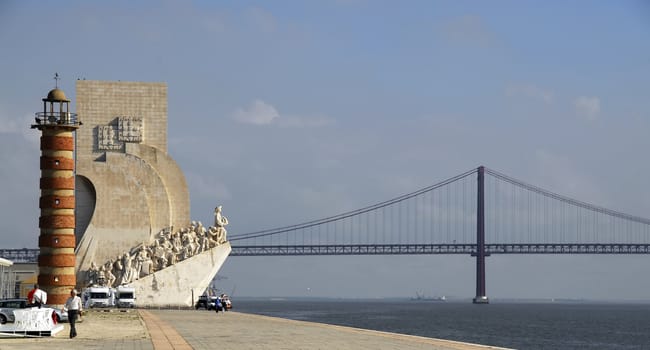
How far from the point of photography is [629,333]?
1933 inches

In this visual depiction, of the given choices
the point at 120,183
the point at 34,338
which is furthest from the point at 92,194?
the point at 34,338

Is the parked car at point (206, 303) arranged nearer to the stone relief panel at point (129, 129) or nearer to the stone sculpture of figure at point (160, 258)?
the stone sculpture of figure at point (160, 258)

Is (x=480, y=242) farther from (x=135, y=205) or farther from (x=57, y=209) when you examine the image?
(x=57, y=209)

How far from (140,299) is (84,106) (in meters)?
8.76

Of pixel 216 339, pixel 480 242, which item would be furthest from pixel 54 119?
pixel 480 242

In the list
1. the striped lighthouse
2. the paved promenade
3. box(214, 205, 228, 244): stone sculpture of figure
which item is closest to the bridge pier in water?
box(214, 205, 228, 244): stone sculpture of figure

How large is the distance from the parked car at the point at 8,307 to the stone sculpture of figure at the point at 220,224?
24.4 metres

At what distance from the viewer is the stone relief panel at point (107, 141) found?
4672cm

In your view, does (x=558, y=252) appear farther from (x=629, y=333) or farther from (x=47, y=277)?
(x=47, y=277)

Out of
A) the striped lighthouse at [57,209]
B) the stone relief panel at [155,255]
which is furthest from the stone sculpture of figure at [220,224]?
the striped lighthouse at [57,209]

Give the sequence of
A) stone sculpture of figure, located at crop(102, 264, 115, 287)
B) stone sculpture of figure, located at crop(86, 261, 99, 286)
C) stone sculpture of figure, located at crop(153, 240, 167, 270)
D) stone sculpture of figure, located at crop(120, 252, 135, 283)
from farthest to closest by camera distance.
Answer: stone sculpture of figure, located at crop(86, 261, 99, 286) < stone sculpture of figure, located at crop(153, 240, 167, 270) < stone sculpture of figure, located at crop(102, 264, 115, 287) < stone sculpture of figure, located at crop(120, 252, 135, 283)

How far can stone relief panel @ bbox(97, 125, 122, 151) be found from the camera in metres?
46.7

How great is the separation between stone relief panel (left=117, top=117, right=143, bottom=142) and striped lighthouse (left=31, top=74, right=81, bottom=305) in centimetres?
1650

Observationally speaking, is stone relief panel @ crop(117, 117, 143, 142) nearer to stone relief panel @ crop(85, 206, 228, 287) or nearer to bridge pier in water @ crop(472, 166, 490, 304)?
stone relief panel @ crop(85, 206, 228, 287)
